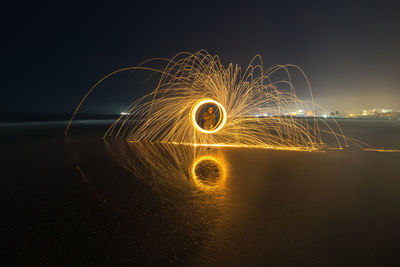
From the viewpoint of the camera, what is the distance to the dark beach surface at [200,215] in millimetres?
2111

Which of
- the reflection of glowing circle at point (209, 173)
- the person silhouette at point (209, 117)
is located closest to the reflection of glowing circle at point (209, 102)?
the person silhouette at point (209, 117)

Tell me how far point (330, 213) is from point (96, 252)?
304cm

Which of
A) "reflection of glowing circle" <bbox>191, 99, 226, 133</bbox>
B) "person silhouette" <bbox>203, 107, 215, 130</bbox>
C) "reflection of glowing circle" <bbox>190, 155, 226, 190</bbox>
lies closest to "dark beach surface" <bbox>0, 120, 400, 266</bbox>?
"reflection of glowing circle" <bbox>190, 155, 226, 190</bbox>

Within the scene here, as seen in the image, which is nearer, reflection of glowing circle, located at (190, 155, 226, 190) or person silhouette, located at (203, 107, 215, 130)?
reflection of glowing circle, located at (190, 155, 226, 190)

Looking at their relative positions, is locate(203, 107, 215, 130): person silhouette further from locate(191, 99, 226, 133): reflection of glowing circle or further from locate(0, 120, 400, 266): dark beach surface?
locate(0, 120, 400, 266): dark beach surface

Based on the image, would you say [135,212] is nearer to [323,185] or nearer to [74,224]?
[74,224]

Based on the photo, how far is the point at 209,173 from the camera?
494 cm

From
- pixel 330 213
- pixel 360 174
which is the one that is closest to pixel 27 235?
pixel 330 213

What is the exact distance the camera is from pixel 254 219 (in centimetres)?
278

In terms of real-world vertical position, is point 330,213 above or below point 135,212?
below

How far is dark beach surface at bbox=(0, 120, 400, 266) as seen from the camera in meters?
2.11

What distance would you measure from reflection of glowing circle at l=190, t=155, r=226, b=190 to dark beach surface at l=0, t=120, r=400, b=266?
40 millimetres

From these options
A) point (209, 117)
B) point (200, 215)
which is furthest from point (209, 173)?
point (209, 117)

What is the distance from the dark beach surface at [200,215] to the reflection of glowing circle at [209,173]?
0.04 meters
